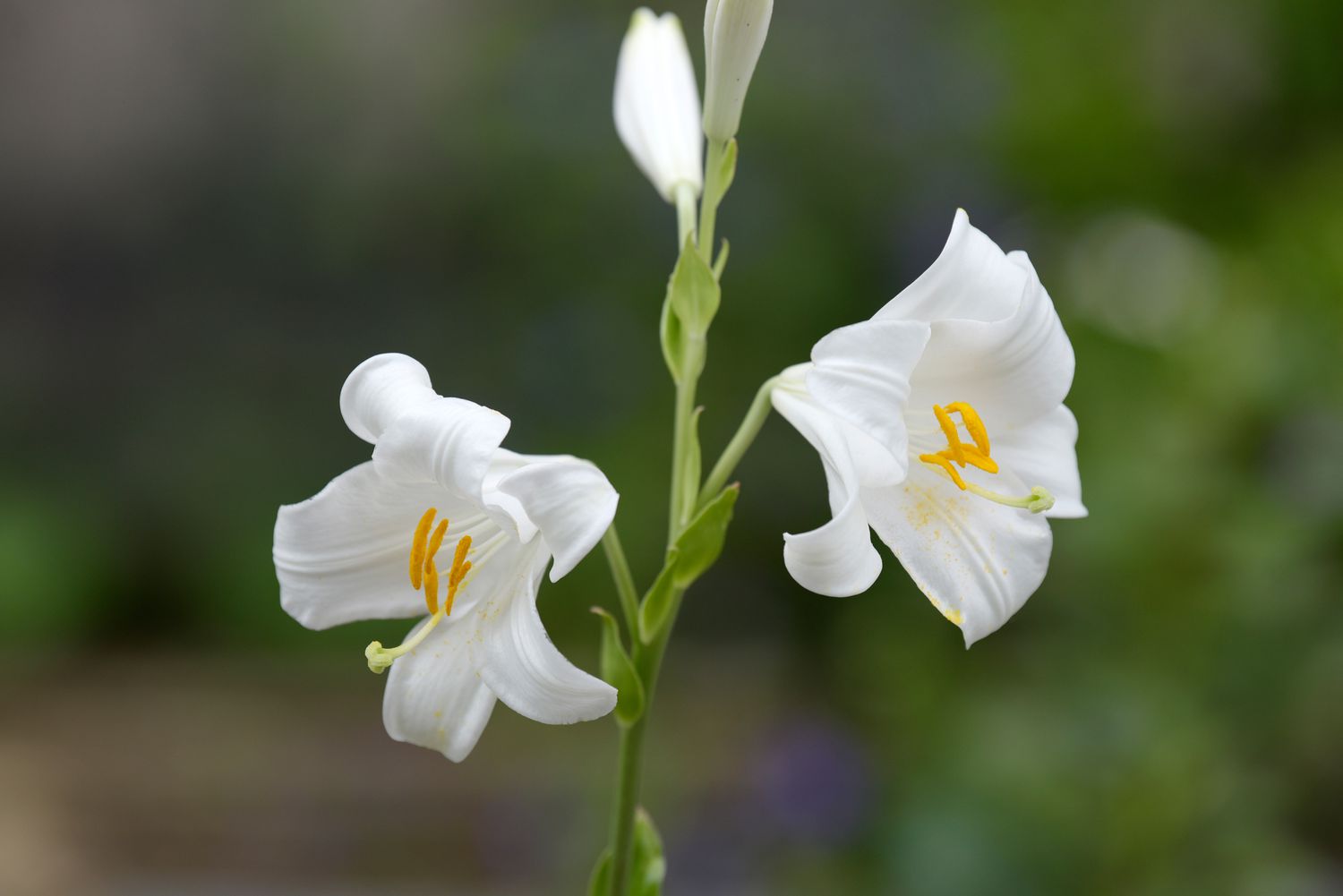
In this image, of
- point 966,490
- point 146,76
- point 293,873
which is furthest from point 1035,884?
point 146,76

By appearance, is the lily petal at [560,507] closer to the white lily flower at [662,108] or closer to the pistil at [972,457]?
the pistil at [972,457]

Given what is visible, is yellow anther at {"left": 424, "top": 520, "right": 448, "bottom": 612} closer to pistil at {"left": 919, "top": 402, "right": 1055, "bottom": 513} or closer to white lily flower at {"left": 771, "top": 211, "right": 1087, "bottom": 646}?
white lily flower at {"left": 771, "top": 211, "right": 1087, "bottom": 646}

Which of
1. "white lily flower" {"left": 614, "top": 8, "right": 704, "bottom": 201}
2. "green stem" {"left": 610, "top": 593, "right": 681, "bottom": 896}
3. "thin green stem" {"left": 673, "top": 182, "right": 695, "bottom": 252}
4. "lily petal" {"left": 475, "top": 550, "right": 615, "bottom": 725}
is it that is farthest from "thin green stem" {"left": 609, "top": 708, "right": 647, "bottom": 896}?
"white lily flower" {"left": 614, "top": 8, "right": 704, "bottom": 201}

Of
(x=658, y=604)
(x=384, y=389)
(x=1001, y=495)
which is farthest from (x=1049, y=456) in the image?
(x=384, y=389)

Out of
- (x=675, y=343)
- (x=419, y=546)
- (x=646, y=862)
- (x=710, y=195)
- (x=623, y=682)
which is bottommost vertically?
(x=646, y=862)

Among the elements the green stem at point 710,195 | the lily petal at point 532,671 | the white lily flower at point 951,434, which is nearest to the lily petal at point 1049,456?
the white lily flower at point 951,434

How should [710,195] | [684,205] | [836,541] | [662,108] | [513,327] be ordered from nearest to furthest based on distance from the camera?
[836,541] < [710,195] < [684,205] < [662,108] < [513,327]

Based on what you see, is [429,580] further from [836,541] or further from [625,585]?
[836,541]

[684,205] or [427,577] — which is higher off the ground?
[684,205]
